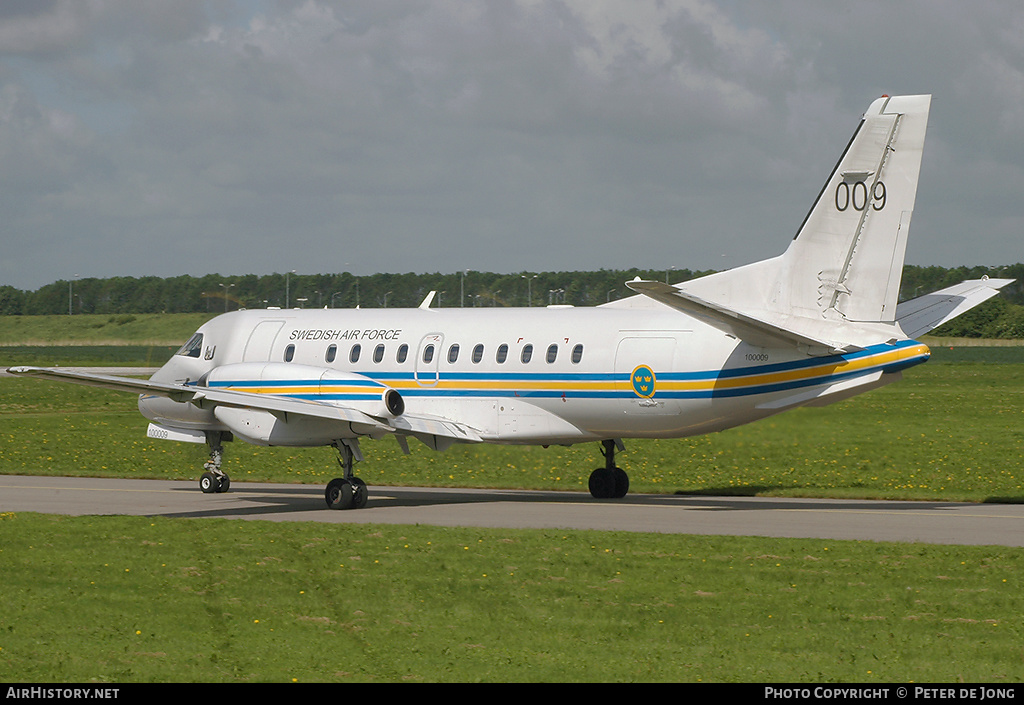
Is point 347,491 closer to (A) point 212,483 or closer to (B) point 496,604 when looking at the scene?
(A) point 212,483

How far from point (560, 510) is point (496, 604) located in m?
10.6

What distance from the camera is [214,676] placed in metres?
10.8

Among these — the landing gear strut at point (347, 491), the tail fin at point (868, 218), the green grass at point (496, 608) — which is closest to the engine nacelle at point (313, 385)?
the landing gear strut at point (347, 491)

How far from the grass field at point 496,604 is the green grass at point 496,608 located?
0.13 feet

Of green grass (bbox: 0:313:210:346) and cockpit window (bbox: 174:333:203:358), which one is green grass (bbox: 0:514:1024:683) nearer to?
cockpit window (bbox: 174:333:203:358)

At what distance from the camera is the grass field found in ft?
36.7

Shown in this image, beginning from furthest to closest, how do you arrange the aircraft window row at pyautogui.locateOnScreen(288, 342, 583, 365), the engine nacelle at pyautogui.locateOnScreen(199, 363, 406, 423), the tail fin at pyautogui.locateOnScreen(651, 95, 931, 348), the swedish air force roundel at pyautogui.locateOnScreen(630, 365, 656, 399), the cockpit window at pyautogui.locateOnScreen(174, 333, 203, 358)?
the cockpit window at pyautogui.locateOnScreen(174, 333, 203, 358) → the aircraft window row at pyautogui.locateOnScreen(288, 342, 583, 365) → the engine nacelle at pyautogui.locateOnScreen(199, 363, 406, 423) → the swedish air force roundel at pyautogui.locateOnScreen(630, 365, 656, 399) → the tail fin at pyautogui.locateOnScreen(651, 95, 931, 348)

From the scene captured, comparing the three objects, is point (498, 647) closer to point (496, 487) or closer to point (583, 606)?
point (583, 606)

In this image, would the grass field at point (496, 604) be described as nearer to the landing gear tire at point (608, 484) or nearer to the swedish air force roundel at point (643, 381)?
the landing gear tire at point (608, 484)

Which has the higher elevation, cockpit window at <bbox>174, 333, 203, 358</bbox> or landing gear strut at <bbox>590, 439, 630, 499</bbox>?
cockpit window at <bbox>174, 333, 203, 358</bbox>

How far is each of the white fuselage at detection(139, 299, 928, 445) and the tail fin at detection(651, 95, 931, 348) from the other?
675 millimetres

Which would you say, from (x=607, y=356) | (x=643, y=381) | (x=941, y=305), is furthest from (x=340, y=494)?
(x=941, y=305)

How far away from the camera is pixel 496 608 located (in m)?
14.0

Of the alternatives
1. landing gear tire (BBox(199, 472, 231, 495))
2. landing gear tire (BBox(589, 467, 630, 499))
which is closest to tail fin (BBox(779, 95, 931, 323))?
landing gear tire (BBox(589, 467, 630, 499))
